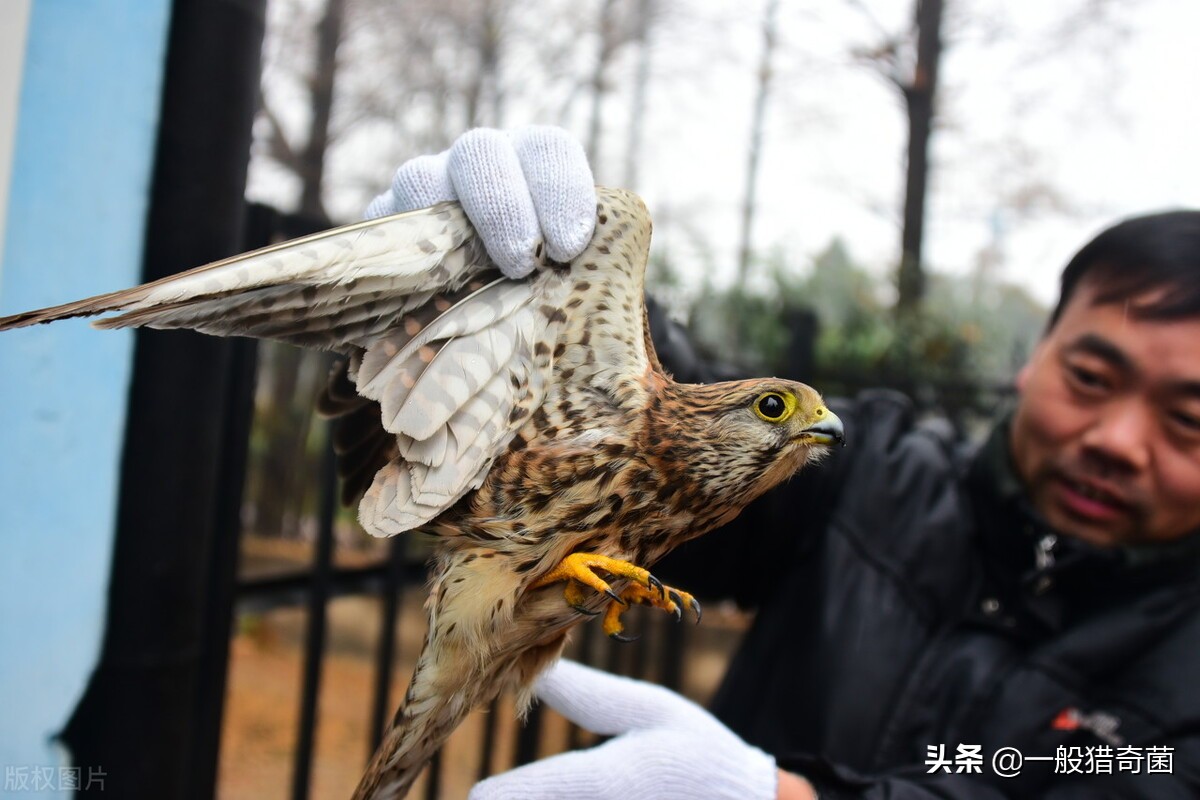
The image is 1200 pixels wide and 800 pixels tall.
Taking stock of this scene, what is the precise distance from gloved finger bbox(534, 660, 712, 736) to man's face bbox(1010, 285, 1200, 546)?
1032mm

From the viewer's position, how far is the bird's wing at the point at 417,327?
2.84 feet

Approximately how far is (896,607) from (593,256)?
1424mm

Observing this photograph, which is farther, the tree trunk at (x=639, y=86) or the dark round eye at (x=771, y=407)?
the tree trunk at (x=639, y=86)

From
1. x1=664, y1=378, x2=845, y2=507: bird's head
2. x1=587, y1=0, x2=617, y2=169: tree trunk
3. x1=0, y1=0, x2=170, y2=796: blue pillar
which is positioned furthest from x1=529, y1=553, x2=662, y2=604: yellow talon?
x1=587, y1=0, x2=617, y2=169: tree trunk

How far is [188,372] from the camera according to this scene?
1.66 metres

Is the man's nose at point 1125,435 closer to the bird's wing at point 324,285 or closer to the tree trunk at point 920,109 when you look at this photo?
the bird's wing at point 324,285

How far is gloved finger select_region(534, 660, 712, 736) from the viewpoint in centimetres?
143

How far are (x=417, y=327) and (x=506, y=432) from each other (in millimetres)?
167

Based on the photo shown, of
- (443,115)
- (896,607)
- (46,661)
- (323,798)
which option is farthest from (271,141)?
(896,607)

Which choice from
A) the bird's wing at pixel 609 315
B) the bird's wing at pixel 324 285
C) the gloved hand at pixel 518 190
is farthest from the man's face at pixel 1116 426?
the bird's wing at pixel 324 285

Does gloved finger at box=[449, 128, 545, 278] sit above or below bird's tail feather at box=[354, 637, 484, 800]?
above

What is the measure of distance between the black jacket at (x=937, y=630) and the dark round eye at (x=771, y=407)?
3.01ft

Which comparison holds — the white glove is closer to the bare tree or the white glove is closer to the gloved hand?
the gloved hand

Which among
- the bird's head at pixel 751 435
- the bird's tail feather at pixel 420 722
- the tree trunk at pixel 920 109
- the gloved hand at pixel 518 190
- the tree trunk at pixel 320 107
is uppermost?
the tree trunk at pixel 320 107
